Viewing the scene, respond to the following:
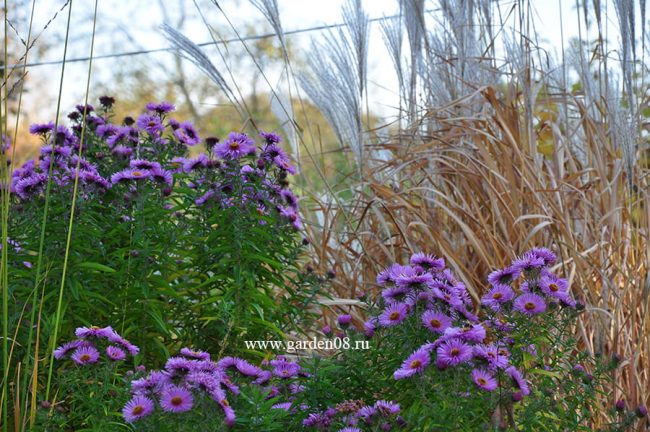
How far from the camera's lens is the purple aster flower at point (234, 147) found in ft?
7.94

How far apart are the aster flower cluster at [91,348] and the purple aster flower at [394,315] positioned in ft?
1.89

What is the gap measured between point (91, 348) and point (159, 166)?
2.23ft

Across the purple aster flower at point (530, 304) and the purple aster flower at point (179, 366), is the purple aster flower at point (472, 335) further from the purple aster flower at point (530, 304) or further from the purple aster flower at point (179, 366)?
the purple aster flower at point (179, 366)

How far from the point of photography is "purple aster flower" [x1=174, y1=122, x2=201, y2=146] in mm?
2732

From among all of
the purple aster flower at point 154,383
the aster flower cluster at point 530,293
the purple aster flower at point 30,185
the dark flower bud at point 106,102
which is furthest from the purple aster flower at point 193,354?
the dark flower bud at point 106,102

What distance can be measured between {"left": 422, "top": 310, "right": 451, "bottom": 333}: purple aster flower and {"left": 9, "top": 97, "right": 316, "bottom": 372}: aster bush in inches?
22.4

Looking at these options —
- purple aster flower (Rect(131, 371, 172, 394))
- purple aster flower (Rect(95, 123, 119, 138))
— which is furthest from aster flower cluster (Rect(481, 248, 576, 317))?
purple aster flower (Rect(95, 123, 119, 138))

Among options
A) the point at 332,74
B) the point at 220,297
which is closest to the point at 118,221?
the point at 220,297

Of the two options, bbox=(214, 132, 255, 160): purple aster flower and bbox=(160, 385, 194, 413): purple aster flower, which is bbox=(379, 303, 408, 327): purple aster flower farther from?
bbox=(214, 132, 255, 160): purple aster flower

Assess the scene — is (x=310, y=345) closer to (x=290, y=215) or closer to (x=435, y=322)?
(x=290, y=215)

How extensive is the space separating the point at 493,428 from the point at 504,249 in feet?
2.97

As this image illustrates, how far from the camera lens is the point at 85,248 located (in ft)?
7.39

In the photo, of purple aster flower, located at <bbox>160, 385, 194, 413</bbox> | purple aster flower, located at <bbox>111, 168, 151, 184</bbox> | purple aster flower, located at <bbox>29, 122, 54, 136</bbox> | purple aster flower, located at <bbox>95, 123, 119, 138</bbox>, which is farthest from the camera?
purple aster flower, located at <bbox>95, 123, 119, 138</bbox>

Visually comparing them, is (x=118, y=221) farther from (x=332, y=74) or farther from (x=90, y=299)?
(x=332, y=74)
